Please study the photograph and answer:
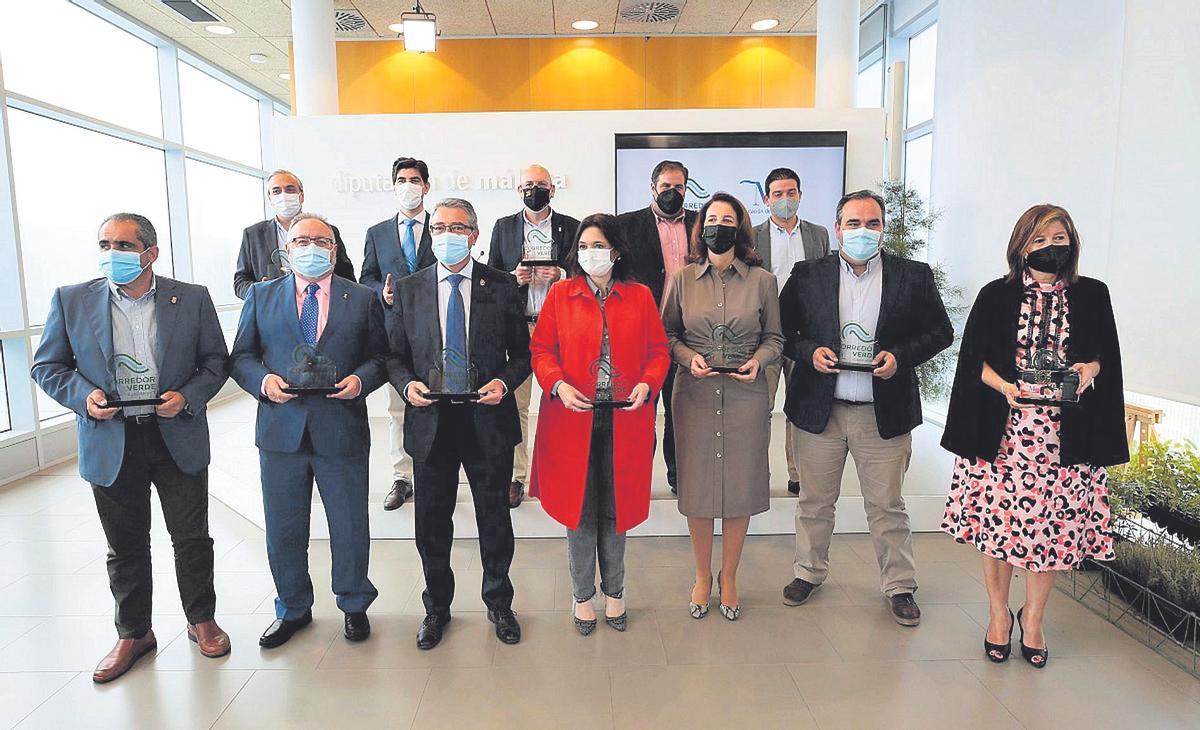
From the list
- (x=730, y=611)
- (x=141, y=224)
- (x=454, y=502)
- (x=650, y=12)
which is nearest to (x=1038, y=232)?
(x=730, y=611)

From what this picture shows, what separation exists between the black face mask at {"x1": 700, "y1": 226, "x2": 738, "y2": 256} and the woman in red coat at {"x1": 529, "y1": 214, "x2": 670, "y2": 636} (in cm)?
34

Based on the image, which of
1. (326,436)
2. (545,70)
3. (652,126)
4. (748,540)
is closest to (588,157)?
(652,126)

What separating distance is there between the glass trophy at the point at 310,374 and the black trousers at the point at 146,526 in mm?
549

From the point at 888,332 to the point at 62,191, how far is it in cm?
749

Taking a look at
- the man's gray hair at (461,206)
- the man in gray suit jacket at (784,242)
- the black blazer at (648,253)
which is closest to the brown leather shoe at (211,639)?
the man's gray hair at (461,206)

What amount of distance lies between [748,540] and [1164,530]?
2.00 meters

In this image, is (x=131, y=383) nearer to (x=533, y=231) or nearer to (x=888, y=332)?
(x=533, y=231)

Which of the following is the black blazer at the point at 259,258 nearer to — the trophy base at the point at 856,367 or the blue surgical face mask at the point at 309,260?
the blue surgical face mask at the point at 309,260

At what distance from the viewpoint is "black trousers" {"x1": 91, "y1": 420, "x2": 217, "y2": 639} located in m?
2.76

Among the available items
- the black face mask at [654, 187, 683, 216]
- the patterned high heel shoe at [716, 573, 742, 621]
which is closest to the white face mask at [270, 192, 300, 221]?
the black face mask at [654, 187, 683, 216]

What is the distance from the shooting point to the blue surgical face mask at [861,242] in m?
3.01

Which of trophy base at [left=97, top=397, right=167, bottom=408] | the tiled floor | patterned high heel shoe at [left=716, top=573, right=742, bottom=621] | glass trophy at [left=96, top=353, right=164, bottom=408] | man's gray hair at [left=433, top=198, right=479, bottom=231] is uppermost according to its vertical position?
man's gray hair at [left=433, top=198, right=479, bottom=231]

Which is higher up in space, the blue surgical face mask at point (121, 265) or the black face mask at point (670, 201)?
the black face mask at point (670, 201)

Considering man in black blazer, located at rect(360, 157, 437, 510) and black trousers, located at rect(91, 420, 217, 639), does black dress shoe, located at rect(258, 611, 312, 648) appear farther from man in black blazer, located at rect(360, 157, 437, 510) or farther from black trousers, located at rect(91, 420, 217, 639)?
man in black blazer, located at rect(360, 157, 437, 510)
